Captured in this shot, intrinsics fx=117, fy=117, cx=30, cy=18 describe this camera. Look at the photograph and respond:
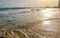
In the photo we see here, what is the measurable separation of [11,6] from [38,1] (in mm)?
361

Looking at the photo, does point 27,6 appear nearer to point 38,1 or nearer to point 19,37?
point 38,1

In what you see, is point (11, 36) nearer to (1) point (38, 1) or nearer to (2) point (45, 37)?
(2) point (45, 37)

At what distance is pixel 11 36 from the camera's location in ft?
1.85

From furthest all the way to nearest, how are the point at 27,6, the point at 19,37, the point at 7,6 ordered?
the point at 27,6
the point at 7,6
the point at 19,37

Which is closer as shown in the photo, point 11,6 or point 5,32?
point 5,32

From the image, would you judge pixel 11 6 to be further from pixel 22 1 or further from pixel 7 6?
pixel 22 1

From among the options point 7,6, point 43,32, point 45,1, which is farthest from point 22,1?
point 43,32

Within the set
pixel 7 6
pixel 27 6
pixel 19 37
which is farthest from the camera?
pixel 27 6

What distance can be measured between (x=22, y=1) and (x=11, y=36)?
881 mm

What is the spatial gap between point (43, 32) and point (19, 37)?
0.15 m

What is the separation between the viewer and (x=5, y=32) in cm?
Answer: 61

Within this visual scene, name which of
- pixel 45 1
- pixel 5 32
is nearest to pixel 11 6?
pixel 45 1

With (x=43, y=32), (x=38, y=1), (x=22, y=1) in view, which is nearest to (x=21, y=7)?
(x=22, y=1)

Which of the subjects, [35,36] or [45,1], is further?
[45,1]
